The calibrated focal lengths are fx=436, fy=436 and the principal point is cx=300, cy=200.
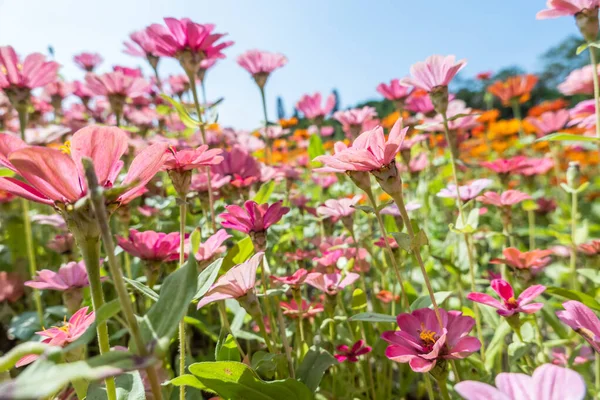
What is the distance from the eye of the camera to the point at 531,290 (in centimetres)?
56

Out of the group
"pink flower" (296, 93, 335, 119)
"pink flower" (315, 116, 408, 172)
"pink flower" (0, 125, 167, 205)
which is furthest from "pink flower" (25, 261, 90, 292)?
"pink flower" (296, 93, 335, 119)

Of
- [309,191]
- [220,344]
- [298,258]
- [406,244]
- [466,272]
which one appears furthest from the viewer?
[309,191]

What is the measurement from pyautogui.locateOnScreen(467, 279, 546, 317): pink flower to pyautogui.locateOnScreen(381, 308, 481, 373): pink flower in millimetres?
38

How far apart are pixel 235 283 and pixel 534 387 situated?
35cm

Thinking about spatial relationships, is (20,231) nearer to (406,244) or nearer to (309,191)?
(309,191)

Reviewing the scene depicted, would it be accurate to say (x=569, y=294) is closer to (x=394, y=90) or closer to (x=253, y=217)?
(x=253, y=217)

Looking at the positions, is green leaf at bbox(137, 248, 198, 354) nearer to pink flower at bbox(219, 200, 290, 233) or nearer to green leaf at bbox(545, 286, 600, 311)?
pink flower at bbox(219, 200, 290, 233)

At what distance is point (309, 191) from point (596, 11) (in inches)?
51.0

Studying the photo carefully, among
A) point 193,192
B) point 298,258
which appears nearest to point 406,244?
point 298,258

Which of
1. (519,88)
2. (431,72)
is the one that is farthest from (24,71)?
(519,88)

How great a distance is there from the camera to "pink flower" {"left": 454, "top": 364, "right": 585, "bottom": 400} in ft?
0.92

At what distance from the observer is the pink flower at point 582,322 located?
1.36 feet

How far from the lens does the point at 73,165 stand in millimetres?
360

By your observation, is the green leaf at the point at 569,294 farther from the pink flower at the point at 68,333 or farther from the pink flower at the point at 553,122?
the pink flower at the point at 553,122
